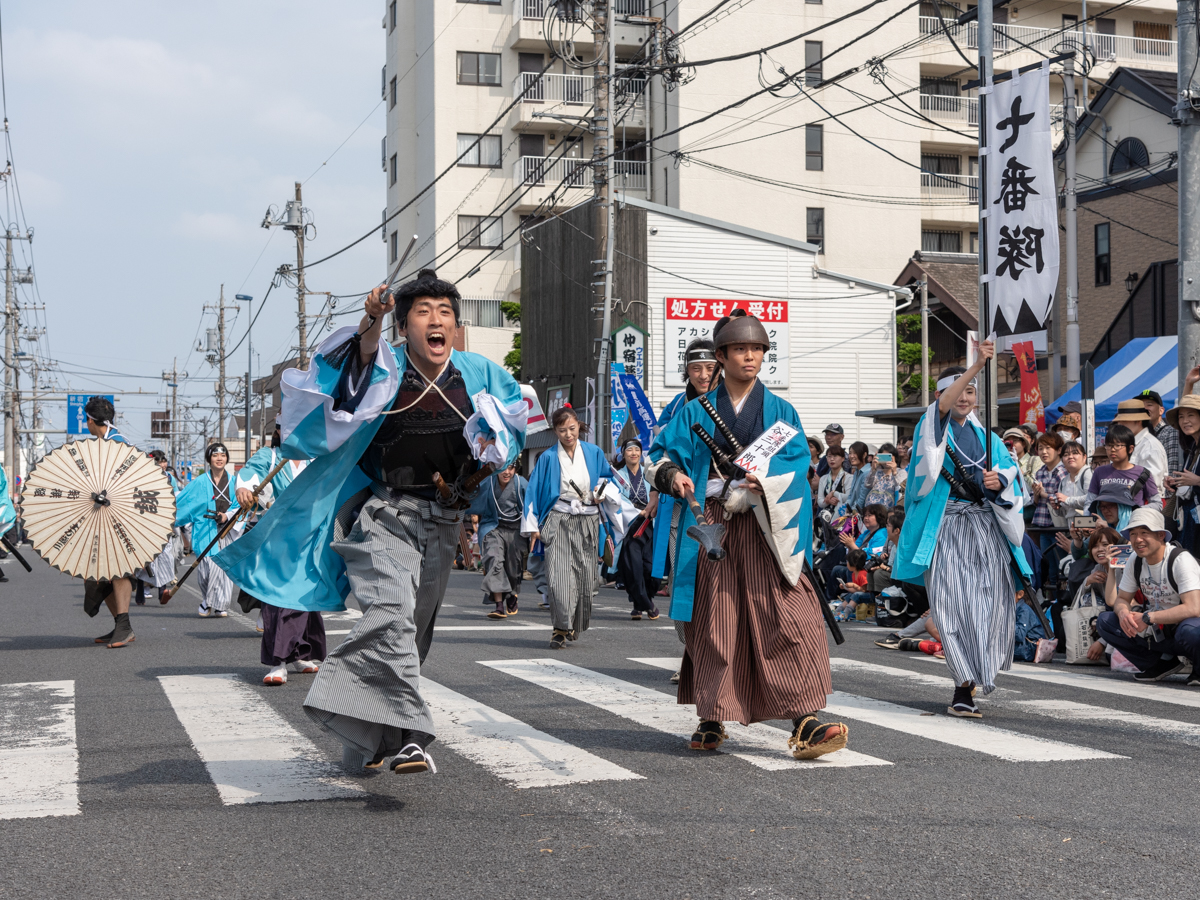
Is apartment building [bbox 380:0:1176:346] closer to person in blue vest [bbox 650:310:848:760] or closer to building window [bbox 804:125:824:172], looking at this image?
building window [bbox 804:125:824:172]

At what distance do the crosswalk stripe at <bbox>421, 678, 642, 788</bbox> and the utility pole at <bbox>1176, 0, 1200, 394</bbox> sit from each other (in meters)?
7.91

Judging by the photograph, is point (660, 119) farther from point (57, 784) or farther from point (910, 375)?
point (57, 784)

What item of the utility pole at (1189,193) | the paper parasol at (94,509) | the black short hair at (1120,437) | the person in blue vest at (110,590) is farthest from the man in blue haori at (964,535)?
the person in blue vest at (110,590)

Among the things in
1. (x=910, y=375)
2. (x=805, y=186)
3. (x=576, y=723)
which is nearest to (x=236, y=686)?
(x=576, y=723)

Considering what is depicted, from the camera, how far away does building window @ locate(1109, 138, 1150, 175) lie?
25.9 meters

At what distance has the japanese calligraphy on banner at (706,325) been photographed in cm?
2659

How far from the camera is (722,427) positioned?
18.4ft

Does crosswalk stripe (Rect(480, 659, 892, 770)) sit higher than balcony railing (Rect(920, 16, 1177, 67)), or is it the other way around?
balcony railing (Rect(920, 16, 1177, 67))

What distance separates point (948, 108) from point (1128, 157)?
42.3 ft

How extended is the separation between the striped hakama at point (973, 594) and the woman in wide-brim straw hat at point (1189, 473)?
3.18 metres

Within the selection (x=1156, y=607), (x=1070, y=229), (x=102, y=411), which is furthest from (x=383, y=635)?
(x=1070, y=229)

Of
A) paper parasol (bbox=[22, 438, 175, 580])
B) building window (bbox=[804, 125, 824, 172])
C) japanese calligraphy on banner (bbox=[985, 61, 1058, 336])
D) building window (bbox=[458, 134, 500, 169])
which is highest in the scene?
building window (bbox=[458, 134, 500, 169])

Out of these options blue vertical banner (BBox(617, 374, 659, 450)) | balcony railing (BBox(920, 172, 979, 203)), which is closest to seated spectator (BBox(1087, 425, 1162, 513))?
blue vertical banner (BBox(617, 374, 659, 450))

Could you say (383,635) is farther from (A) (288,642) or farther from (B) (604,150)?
(B) (604,150)
